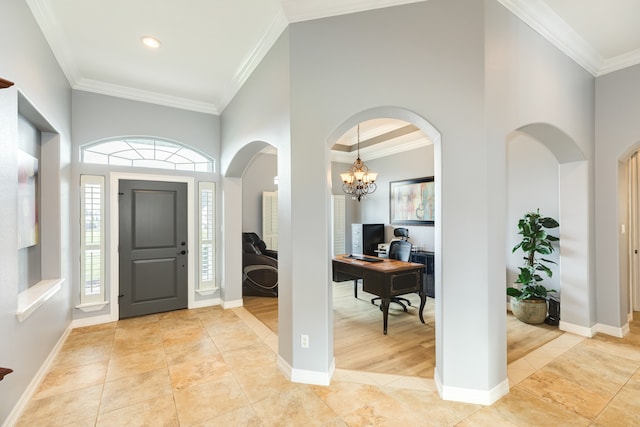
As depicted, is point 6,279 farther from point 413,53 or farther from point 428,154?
Answer: point 428,154

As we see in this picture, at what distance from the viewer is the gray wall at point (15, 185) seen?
197 cm

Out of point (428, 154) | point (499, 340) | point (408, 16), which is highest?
point (408, 16)

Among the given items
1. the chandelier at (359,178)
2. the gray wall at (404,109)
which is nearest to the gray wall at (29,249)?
the gray wall at (404,109)

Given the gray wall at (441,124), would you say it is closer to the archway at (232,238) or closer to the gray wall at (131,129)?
the archway at (232,238)

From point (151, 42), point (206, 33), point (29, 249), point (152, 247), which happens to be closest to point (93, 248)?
point (152, 247)

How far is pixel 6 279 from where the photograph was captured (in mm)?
1987

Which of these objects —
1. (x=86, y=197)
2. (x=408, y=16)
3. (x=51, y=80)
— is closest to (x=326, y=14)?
(x=408, y=16)

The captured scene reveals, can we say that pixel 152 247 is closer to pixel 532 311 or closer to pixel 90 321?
pixel 90 321

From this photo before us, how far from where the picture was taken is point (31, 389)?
7.77ft

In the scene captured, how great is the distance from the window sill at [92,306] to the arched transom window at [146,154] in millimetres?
1901

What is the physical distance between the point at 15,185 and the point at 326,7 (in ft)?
9.22

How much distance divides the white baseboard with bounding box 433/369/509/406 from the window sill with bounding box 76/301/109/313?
4.23 m

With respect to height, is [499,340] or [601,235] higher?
[601,235]

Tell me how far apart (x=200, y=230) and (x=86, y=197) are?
1506 mm
